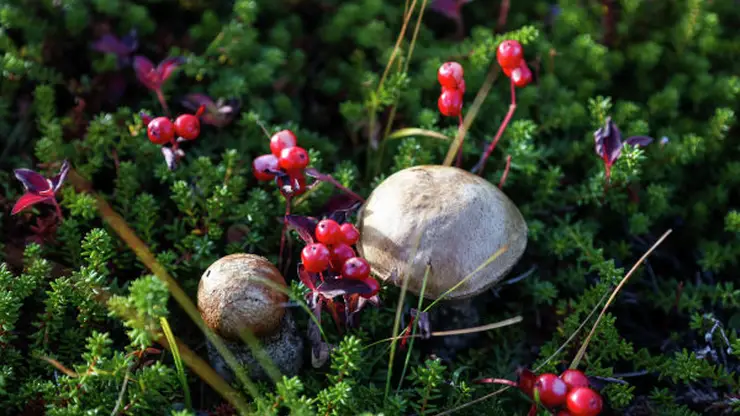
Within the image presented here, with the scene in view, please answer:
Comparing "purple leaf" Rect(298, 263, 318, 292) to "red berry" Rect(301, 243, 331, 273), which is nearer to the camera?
"red berry" Rect(301, 243, 331, 273)

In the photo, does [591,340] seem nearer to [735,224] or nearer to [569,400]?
[569,400]

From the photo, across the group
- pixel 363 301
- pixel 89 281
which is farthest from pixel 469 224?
pixel 89 281

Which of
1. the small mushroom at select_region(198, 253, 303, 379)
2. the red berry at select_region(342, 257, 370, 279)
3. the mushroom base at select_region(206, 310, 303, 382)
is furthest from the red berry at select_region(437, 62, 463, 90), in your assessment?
the mushroom base at select_region(206, 310, 303, 382)

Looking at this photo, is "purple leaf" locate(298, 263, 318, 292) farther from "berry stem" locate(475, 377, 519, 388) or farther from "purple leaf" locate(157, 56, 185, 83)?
"purple leaf" locate(157, 56, 185, 83)

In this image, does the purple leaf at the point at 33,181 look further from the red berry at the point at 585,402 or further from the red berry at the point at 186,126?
the red berry at the point at 585,402

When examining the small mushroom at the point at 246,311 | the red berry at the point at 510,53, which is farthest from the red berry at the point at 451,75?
the small mushroom at the point at 246,311

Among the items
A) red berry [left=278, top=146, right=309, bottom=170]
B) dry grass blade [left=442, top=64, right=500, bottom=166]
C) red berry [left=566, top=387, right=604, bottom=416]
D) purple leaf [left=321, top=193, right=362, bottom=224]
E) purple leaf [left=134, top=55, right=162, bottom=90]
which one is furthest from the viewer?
purple leaf [left=134, top=55, right=162, bottom=90]
